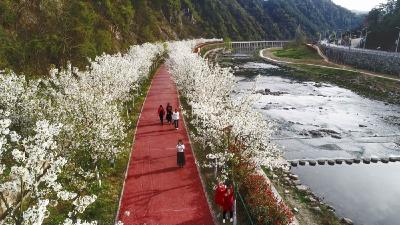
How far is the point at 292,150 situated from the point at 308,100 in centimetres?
3370

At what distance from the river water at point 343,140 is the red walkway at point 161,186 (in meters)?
11.4

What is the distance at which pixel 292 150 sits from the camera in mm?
42250

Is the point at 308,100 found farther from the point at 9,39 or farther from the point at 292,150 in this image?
the point at 9,39

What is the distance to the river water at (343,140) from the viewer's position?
3100 centimetres

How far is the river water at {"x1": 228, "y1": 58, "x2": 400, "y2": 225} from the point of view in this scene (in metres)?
31.0

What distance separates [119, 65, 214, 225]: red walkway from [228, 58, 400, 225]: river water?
1144cm

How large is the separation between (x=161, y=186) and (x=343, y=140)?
28.3m

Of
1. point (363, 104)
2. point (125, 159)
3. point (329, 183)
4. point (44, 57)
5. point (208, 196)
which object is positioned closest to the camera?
point (208, 196)

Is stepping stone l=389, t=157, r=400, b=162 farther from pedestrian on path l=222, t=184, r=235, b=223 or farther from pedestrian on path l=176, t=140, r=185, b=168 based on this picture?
pedestrian on path l=222, t=184, r=235, b=223

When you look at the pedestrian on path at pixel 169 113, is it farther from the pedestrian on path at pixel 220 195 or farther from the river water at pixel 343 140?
the pedestrian on path at pixel 220 195

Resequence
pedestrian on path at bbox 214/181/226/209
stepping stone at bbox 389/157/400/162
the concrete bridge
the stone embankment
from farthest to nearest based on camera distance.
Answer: the stone embankment → stepping stone at bbox 389/157/400/162 → the concrete bridge → pedestrian on path at bbox 214/181/226/209

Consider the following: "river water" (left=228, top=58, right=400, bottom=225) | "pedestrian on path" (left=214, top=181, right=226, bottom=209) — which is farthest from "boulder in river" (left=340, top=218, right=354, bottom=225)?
"pedestrian on path" (left=214, top=181, right=226, bottom=209)

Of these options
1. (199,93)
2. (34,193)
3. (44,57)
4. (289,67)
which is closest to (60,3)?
(44,57)

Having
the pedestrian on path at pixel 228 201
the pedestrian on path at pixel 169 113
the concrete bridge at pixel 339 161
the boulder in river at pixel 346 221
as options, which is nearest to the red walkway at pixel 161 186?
the pedestrian on path at pixel 228 201
